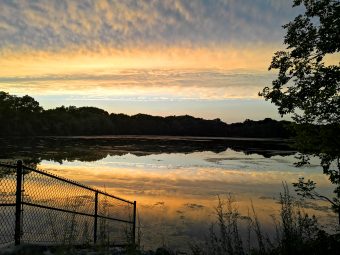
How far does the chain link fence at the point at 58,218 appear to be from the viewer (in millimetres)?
8172

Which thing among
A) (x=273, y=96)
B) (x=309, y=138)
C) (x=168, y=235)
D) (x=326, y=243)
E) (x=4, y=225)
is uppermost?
(x=273, y=96)

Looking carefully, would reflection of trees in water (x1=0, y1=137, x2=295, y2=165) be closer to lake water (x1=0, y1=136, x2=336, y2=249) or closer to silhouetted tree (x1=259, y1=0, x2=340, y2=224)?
lake water (x1=0, y1=136, x2=336, y2=249)

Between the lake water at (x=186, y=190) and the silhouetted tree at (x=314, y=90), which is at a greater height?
the silhouetted tree at (x=314, y=90)

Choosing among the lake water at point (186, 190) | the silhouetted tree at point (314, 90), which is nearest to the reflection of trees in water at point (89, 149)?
the lake water at point (186, 190)

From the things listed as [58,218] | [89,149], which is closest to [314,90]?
[58,218]

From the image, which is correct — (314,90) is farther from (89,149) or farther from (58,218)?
(89,149)

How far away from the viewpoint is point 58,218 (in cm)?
1453

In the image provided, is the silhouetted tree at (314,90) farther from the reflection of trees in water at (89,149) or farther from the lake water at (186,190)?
Answer: the reflection of trees in water at (89,149)

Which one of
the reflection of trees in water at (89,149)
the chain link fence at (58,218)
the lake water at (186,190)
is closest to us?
the chain link fence at (58,218)

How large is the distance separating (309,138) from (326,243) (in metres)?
2.29

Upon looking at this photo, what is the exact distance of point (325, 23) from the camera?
1232 centimetres

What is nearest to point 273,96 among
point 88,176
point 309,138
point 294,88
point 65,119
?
point 294,88

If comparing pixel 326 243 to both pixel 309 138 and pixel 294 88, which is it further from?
pixel 294 88

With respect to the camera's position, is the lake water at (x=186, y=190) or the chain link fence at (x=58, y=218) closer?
the chain link fence at (x=58, y=218)
